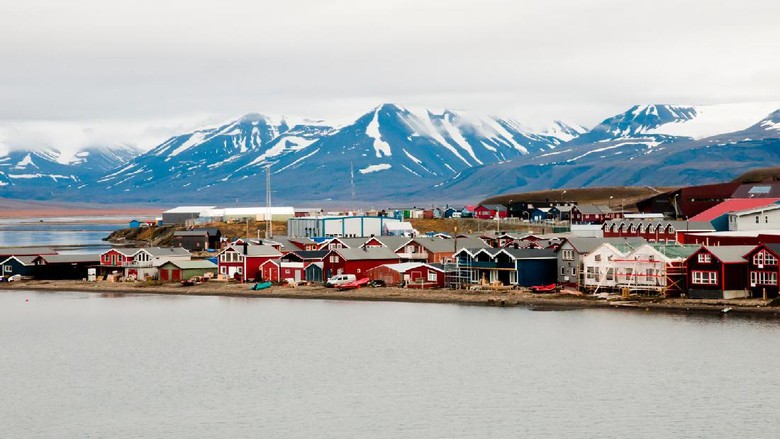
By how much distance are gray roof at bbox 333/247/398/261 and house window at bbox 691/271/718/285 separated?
18.6 m

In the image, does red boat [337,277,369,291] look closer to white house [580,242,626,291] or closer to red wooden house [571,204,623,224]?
white house [580,242,626,291]

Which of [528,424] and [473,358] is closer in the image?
[528,424]

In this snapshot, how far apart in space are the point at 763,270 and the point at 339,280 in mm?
21770

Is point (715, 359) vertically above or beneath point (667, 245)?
beneath

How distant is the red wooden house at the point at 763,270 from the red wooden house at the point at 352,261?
20.9 m

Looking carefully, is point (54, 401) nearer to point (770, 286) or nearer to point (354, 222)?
point (770, 286)

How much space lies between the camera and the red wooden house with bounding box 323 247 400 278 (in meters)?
63.4

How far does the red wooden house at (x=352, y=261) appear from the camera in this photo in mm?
63375

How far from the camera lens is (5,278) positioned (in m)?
73.0

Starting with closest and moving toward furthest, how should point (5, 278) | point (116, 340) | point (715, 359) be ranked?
point (715, 359)
point (116, 340)
point (5, 278)

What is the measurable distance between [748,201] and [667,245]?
28127mm

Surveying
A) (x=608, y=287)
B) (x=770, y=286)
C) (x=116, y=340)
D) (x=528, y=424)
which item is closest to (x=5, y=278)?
(x=116, y=340)

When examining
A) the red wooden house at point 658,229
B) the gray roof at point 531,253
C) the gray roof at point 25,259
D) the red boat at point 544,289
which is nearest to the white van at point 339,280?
the gray roof at point 531,253

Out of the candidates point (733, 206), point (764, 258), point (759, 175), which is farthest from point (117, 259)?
point (759, 175)
